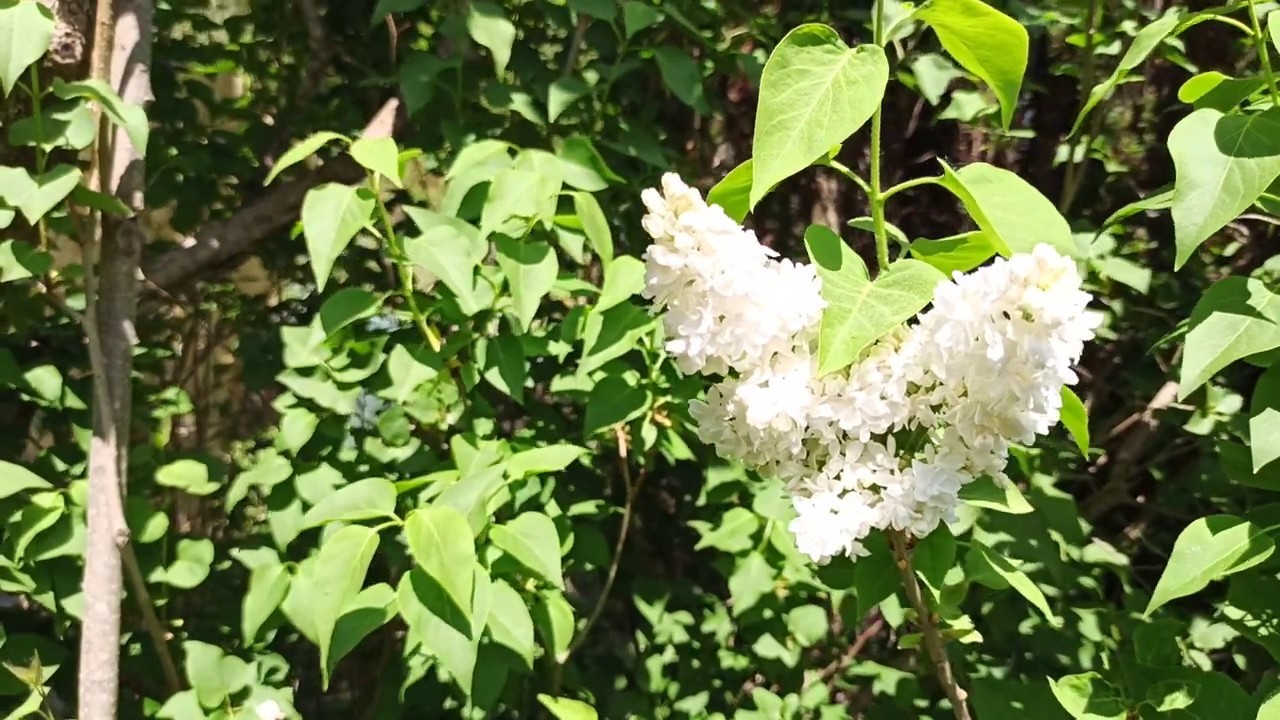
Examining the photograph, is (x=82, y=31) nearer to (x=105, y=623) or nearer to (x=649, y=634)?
(x=105, y=623)

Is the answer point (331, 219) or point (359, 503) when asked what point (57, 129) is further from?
point (359, 503)

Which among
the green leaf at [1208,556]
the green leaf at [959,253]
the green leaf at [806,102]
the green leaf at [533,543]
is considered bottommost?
the green leaf at [533,543]

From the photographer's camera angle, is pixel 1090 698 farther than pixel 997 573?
Yes

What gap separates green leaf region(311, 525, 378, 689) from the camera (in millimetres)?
879

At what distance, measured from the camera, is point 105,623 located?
112 centimetres

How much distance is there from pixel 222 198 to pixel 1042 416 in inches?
56.0

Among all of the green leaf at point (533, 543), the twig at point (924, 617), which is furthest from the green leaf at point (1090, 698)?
the green leaf at point (533, 543)

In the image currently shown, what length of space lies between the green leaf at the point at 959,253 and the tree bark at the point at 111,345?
94cm

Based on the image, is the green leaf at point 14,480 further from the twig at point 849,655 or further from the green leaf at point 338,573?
the twig at point 849,655

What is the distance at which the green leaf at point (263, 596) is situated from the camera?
1116mm

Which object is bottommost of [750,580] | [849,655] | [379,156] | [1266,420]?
[849,655]

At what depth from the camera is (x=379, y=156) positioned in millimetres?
982

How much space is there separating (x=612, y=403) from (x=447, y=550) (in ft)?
1.10

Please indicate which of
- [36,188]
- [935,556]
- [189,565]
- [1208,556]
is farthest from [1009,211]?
[189,565]
